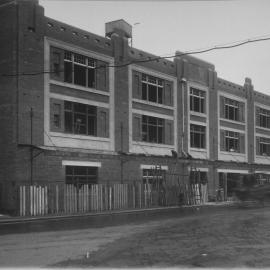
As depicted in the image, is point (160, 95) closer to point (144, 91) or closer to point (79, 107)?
point (144, 91)

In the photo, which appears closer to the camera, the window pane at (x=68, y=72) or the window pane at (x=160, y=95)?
the window pane at (x=68, y=72)

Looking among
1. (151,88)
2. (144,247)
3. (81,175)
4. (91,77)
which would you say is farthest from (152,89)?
(144,247)

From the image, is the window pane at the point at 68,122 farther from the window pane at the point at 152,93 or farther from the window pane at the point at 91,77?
the window pane at the point at 152,93

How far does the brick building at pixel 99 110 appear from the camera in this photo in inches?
1059

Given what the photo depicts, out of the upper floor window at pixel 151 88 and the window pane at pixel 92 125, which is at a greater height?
the upper floor window at pixel 151 88

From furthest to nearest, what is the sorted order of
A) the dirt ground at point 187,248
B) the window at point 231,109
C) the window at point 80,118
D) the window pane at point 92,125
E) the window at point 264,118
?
1. the window at point 264,118
2. the window at point 231,109
3. the window pane at point 92,125
4. the window at point 80,118
5. the dirt ground at point 187,248

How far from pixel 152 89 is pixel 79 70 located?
7650 millimetres

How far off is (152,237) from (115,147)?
18048 mm

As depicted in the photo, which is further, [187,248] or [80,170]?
[80,170]

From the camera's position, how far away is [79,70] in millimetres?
30547

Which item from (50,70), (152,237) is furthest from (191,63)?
(152,237)

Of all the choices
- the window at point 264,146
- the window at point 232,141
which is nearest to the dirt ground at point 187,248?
the window at point 232,141

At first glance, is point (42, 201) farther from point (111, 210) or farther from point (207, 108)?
point (207, 108)

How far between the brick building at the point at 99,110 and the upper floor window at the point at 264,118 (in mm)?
6013
